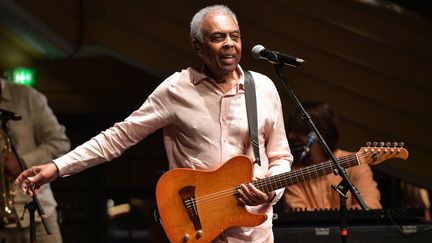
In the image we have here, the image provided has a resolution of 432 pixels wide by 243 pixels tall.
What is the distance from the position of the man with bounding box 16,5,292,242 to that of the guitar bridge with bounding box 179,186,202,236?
0.13m

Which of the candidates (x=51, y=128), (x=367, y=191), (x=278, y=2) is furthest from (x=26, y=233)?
(x=278, y=2)

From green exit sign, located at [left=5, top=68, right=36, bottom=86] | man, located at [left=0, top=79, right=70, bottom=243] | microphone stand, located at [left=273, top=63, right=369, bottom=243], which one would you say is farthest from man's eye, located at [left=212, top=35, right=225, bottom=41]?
green exit sign, located at [left=5, top=68, right=36, bottom=86]

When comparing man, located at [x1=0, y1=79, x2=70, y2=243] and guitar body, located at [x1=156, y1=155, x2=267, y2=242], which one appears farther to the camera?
man, located at [x1=0, y1=79, x2=70, y2=243]

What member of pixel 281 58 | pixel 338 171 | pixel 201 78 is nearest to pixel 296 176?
pixel 338 171

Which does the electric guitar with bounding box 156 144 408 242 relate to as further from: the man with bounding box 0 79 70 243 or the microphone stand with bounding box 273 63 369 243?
the man with bounding box 0 79 70 243

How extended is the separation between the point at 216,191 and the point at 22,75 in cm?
551

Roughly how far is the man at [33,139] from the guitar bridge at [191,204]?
2.37 meters

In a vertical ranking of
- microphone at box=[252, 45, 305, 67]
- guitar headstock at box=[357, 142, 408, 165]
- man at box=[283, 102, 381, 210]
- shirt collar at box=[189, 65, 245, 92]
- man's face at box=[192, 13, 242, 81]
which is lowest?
man at box=[283, 102, 381, 210]

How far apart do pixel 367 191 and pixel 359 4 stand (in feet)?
7.09

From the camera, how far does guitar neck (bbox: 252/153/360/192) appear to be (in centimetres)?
484

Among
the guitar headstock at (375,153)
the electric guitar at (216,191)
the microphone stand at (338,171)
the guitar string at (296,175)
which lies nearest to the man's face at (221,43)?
the microphone stand at (338,171)

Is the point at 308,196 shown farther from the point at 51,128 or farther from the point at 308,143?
the point at 51,128

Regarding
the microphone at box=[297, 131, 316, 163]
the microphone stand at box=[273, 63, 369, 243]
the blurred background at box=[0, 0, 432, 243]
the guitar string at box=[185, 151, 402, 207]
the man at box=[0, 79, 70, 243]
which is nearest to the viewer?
the microphone stand at box=[273, 63, 369, 243]

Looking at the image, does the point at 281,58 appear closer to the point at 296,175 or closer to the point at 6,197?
the point at 296,175
